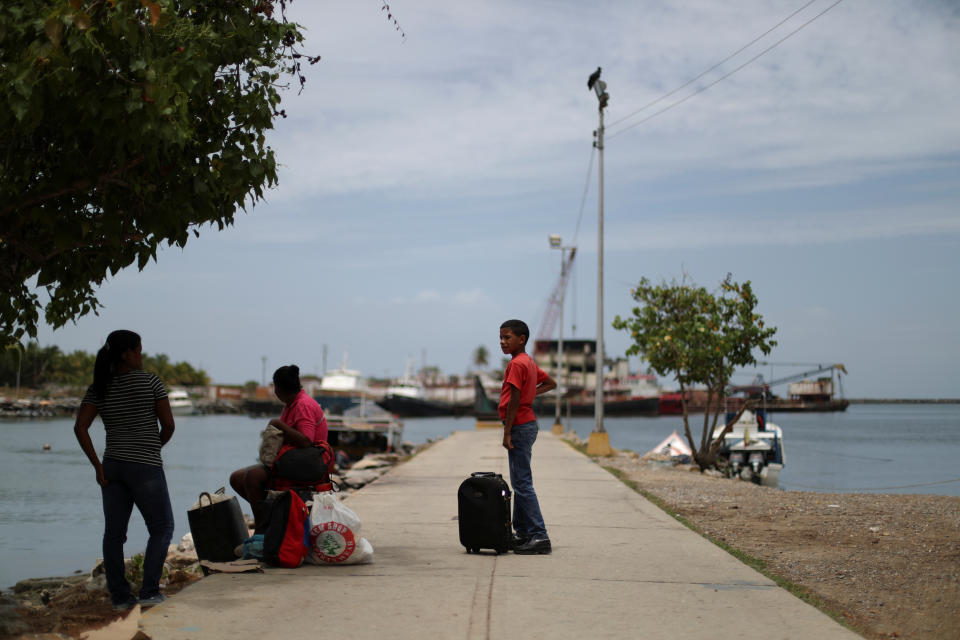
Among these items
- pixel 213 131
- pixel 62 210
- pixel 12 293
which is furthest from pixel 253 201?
pixel 12 293

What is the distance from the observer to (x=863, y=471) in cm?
3161

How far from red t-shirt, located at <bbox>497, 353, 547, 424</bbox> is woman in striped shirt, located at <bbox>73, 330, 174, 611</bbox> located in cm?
266

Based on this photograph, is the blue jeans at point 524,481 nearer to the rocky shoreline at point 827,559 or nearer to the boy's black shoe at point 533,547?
the boy's black shoe at point 533,547

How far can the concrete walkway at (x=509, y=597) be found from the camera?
16.6 feet

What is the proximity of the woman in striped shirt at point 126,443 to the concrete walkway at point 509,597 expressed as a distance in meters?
0.47

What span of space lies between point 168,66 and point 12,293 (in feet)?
8.22

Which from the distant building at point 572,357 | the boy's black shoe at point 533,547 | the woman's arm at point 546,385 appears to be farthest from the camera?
the distant building at point 572,357

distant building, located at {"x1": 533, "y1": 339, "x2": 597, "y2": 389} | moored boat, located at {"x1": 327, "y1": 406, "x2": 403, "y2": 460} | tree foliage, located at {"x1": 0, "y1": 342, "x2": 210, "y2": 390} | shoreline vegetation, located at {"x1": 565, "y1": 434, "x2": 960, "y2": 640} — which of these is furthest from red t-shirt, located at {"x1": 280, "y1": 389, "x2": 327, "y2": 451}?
distant building, located at {"x1": 533, "y1": 339, "x2": 597, "y2": 389}

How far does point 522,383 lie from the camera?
24.4 feet

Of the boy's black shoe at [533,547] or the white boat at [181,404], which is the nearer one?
the boy's black shoe at [533,547]

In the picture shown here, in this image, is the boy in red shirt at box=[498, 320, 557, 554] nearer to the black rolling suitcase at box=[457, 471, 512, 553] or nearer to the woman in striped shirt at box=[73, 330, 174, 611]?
the black rolling suitcase at box=[457, 471, 512, 553]

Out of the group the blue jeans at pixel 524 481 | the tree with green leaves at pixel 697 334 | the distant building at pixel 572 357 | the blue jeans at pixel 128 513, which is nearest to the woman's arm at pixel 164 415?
the blue jeans at pixel 128 513

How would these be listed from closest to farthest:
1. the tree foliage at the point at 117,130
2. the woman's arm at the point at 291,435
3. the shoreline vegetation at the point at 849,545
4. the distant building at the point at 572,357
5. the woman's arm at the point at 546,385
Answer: the tree foliage at the point at 117,130 → the shoreline vegetation at the point at 849,545 → the woman's arm at the point at 291,435 → the woman's arm at the point at 546,385 → the distant building at the point at 572,357

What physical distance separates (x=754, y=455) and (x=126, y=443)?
20166 millimetres
